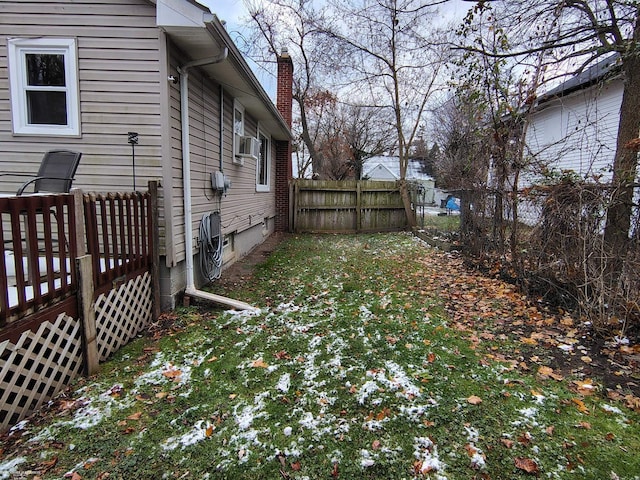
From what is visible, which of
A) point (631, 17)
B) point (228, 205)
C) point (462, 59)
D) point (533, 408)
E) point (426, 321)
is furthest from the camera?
point (228, 205)

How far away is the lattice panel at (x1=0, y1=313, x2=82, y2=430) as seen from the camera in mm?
2393

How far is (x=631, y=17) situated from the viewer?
4.66m

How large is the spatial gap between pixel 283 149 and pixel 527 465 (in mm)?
11236

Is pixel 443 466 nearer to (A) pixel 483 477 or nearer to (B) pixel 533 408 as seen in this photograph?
(A) pixel 483 477

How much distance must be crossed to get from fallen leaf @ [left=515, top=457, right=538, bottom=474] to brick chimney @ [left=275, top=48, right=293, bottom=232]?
33.4 ft

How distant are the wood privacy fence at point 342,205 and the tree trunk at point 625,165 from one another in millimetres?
7690

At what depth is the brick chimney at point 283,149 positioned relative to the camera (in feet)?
37.8

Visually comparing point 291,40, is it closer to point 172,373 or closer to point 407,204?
point 407,204

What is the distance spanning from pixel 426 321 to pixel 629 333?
1964mm

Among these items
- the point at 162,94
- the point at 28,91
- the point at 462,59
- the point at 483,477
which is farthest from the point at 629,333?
the point at 28,91

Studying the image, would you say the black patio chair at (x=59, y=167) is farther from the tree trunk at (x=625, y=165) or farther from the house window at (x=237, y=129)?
the tree trunk at (x=625, y=165)

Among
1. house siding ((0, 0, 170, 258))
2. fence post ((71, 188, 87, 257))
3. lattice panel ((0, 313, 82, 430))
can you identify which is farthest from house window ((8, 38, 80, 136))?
lattice panel ((0, 313, 82, 430))

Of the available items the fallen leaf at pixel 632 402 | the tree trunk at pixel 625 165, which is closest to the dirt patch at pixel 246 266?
the fallen leaf at pixel 632 402

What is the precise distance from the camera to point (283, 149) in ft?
39.9
